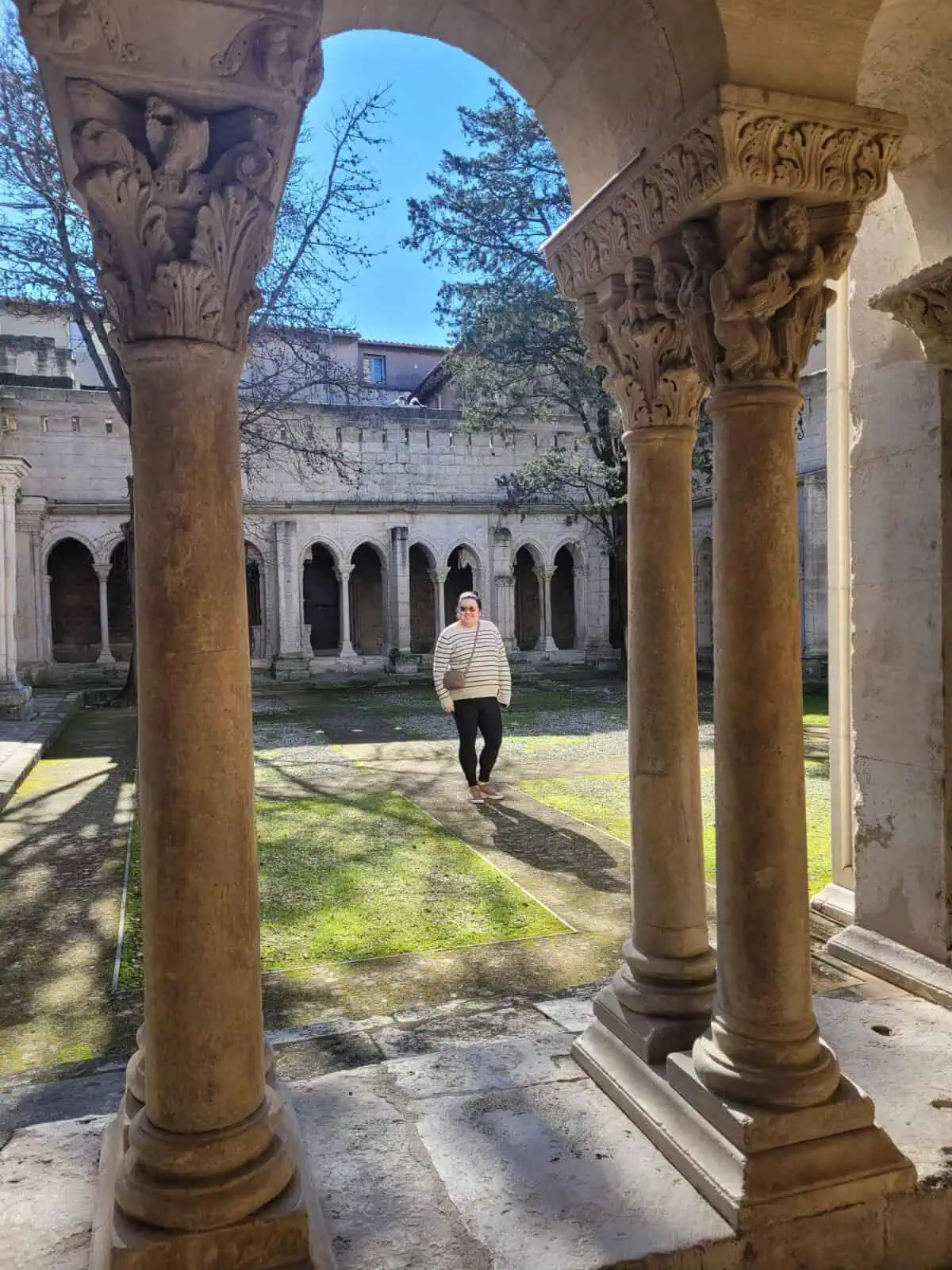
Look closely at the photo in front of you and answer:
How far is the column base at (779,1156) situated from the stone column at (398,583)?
1791 centimetres

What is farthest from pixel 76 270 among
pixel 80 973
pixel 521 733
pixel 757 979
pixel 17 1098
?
pixel 757 979

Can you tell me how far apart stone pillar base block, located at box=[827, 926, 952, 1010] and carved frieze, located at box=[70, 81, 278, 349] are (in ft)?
10.2

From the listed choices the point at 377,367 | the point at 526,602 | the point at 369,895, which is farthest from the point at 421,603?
the point at 369,895

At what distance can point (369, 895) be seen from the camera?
16.6 ft

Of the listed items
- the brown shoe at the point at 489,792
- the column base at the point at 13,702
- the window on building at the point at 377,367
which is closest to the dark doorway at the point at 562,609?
the window on building at the point at 377,367

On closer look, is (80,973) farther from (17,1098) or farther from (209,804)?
(209,804)

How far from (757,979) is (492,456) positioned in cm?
1929

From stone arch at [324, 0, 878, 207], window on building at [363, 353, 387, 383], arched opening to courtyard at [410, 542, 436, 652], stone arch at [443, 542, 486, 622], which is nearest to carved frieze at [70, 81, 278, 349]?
stone arch at [324, 0, 878, 207]

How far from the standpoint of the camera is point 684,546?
9.34 feet

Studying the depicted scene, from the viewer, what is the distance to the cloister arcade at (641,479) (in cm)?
195

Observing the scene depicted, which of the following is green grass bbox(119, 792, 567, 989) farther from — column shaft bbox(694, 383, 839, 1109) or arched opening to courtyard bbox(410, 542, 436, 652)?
arched opening to courtyard bbox(410, 542, 436, 652)

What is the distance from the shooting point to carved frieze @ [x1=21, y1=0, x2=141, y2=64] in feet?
5.99

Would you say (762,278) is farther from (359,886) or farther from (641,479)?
(359,886)

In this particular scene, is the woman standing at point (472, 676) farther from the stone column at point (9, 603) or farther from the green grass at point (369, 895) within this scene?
the stone column at point (9, 603)
